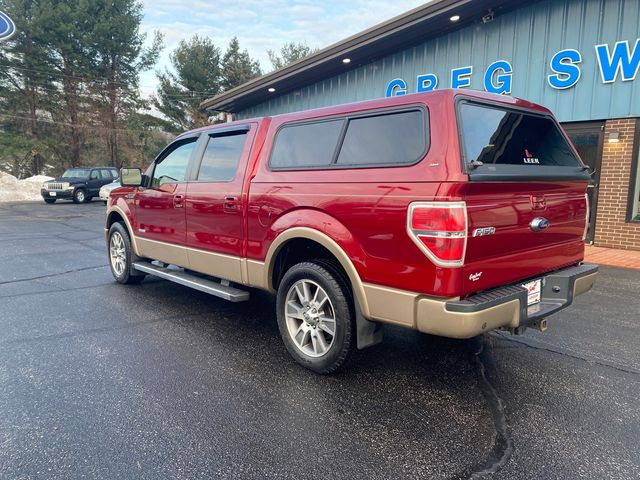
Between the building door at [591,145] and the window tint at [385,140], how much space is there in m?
7.55

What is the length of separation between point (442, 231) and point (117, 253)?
518cm

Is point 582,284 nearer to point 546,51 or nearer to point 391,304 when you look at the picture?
point 391,304

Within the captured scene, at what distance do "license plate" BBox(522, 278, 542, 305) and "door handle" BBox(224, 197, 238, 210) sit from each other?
8.30 ft

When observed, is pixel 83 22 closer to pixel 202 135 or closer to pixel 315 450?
pixel 202 135

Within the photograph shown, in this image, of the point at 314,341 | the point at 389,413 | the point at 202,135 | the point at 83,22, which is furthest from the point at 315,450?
the point at 83,22

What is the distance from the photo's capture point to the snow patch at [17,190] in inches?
997

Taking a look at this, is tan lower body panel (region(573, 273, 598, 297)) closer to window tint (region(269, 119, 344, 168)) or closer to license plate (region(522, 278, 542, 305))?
license plate (region(522, 278, 542, 305))

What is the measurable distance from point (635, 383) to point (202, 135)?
4585 millimetres

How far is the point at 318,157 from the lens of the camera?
366cm

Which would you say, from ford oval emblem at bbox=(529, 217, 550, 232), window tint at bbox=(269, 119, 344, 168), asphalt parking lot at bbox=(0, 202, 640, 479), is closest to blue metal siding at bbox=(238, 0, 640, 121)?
asphalt parking lot at bbox=(0, 202, 640, 479)

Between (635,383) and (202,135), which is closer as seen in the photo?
(635,383)

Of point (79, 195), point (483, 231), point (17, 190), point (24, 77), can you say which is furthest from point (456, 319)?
point (24, 77)

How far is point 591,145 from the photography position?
913cm

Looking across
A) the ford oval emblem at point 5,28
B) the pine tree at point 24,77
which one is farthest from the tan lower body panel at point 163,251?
the pine tree at point 24,77
